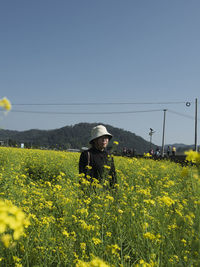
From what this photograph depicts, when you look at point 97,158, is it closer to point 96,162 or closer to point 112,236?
point 96,162

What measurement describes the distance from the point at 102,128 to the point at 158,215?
5.21 feet

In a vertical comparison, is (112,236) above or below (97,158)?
below

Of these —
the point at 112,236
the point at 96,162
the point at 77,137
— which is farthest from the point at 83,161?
the point at 77,137

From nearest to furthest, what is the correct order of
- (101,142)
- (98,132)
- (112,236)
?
(112,236) < (98,132) < (101,142)

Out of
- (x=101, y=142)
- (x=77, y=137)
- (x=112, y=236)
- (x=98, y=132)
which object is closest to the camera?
(x=112, y=236)

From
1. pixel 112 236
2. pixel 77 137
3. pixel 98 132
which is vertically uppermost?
pixel 77 137

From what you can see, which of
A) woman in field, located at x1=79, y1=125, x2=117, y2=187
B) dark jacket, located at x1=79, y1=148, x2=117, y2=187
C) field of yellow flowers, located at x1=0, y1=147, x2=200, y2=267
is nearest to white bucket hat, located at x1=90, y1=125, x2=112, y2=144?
woman in field, located at x1=79, y1=125, x2=117, y2=187

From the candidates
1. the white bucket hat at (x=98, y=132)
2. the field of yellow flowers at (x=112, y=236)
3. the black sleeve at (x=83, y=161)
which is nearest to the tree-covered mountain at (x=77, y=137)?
the black sleeve at (x=83, y=161)

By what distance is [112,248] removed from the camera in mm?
1585

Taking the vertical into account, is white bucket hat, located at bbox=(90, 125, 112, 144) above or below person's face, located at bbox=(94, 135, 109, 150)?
above

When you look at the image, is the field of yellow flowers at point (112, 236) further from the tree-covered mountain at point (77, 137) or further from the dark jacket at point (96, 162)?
the tree-covered mountain at point (77, 137)

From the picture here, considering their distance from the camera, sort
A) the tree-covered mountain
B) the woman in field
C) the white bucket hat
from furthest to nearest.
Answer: the tree-covered mountain → the woman in field → the white bucket hat

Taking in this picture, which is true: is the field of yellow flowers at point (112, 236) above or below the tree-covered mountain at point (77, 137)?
below

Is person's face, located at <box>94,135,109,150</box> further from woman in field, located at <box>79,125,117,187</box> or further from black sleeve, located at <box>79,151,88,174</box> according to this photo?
black sleeve, located at <box>79,151,88,174</box>
